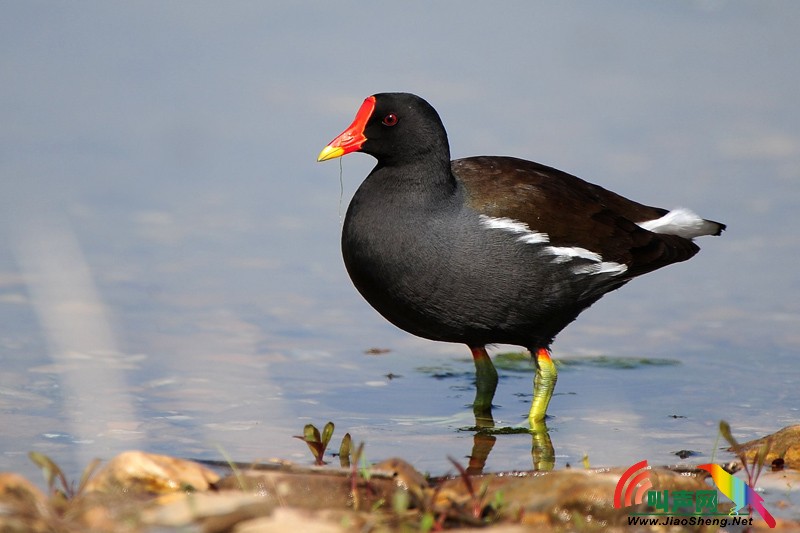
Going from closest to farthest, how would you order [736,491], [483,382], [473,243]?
1. [736,491]
2. [473,243]
3. [483,382]

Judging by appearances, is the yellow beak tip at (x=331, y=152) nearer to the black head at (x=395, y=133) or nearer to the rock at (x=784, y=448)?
the black head at (x=395, y=133)

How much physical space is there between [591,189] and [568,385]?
3.04 feet

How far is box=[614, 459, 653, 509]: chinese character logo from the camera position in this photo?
307cm

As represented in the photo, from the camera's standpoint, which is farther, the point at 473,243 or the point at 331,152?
the point at 331,152

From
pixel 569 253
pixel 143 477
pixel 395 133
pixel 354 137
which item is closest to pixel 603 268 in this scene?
pixel 569 253

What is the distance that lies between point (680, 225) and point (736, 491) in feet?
7.62

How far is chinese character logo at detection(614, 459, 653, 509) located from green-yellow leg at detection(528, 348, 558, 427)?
1.67 metres

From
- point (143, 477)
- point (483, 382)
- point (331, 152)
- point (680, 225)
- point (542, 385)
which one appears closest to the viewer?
point (143, 477)

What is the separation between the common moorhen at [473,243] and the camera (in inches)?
185

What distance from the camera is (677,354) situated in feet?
19.4

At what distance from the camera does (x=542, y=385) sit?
5.07m

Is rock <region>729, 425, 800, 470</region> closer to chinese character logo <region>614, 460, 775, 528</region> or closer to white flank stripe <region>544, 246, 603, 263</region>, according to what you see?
chinese character logo <region>614, 460, 775, 528</region>

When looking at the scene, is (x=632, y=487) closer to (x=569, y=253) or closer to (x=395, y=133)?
(x=569, y=253)

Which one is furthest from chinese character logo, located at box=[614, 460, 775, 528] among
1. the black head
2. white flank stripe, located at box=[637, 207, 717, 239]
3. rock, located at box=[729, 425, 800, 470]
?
white flank stripe, located at box=[637, 207, 717, 239]
